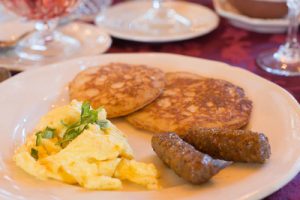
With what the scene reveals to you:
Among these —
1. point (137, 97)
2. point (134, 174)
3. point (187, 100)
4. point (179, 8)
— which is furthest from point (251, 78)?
point (179, 8)

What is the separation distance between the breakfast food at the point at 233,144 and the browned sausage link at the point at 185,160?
52mm

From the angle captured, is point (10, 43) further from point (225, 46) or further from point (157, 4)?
point (225, 46)

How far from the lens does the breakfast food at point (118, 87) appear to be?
4.45 feet

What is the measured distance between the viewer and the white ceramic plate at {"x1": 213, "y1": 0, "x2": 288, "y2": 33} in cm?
194

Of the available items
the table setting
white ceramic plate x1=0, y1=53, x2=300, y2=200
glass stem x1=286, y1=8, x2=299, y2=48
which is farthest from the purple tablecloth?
white ceramic plate x1=0, y1=53, x2=300, y2=200

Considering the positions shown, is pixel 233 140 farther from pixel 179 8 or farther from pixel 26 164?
pixel 179 8

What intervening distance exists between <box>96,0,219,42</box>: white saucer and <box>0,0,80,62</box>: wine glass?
0.18m

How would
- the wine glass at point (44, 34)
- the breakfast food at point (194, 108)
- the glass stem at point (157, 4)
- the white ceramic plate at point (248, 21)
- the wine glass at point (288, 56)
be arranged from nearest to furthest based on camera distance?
1. the breakfast food at point (194, 108)
2. the wine glass at point (288, 56)
3. the wine glass at point (44, 34)
4. the white ceramic plate at point (248, 21)
5. the glass stem at point (157, 4)

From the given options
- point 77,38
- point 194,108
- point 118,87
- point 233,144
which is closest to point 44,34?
point 77,38

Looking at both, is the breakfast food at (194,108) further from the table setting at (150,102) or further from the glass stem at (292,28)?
the glass stem at (292,28)

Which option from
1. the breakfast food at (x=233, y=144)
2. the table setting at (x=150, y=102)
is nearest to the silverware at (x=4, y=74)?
the table setting at (x=150, y=102)

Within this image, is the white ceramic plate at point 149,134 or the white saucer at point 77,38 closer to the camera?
the white ceramic plate at point 149,134

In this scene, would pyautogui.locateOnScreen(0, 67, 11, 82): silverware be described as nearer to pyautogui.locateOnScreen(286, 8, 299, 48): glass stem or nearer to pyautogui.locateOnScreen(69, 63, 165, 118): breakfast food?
pyautogui.locateOnScreen(69, 63, 165, 118): breakfast food

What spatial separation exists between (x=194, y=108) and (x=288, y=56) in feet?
1.93
